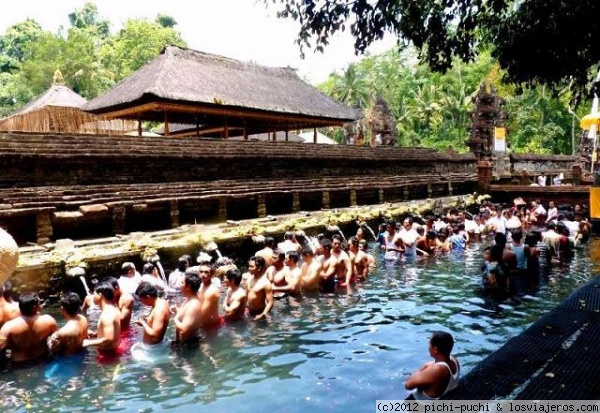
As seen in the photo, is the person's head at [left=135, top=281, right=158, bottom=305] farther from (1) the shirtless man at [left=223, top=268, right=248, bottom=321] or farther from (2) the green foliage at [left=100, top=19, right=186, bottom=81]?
(2) the green foliage at [left=100, top=19, right=186, bottom=81]

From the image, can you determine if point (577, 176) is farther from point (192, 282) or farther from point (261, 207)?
point (192, 282)

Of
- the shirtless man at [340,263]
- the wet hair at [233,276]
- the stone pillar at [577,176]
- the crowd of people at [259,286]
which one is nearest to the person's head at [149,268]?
the crowd of people at [259,286]

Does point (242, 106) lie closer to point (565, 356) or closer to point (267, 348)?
point (267, 348)

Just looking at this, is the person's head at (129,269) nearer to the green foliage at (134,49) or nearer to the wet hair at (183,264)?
the wet hair at (183,264)

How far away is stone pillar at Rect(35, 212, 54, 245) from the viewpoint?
1055cm

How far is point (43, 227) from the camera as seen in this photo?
1062cm

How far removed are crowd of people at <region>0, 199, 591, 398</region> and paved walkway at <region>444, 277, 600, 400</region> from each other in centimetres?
48

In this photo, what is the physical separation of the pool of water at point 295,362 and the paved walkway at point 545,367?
154 centimetres

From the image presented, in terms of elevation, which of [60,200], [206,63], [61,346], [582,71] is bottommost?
[61,346]

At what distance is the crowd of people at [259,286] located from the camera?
6.07 meters

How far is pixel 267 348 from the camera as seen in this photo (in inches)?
278

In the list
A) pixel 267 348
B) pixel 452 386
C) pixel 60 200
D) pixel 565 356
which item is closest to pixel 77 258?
pixel 60 200

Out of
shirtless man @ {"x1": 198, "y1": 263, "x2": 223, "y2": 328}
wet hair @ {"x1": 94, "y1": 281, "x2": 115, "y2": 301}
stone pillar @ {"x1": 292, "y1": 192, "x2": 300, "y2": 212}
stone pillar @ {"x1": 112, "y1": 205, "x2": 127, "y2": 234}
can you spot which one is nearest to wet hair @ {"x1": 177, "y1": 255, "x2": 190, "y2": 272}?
shirtless man @ {"x1": 198, "y1": 263, "x2": 223, "y2": 328}

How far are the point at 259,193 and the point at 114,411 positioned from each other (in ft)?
35.8
